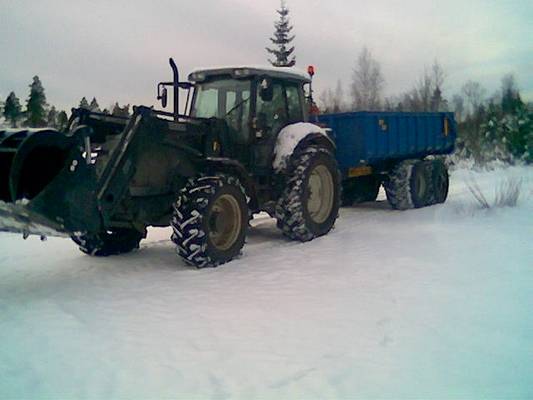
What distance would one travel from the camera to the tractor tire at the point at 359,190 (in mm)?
12273

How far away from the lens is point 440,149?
45.5ft

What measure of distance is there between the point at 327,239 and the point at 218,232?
220 centimetres

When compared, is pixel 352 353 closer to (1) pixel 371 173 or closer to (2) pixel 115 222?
(2) pixel 115 222

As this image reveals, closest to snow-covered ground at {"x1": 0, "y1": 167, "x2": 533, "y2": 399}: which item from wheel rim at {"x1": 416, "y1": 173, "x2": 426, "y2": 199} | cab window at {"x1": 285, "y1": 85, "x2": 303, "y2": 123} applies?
cab window at {"x1": 285, "y1": 85, "x2": 303, "y2": 123}

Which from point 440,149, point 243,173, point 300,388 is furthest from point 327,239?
point 440,149

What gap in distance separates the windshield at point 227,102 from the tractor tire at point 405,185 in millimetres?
5144

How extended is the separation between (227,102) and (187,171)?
63.7 inches

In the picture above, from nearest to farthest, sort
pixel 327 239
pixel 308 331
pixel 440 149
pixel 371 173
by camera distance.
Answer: pixel 308 331 < pixel 327 239 < pixel 371 173 < pixel 440 149

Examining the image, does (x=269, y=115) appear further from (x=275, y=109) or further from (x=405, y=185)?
(x=405, y=185)

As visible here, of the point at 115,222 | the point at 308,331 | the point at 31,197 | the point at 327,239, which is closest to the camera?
the point at 308,331

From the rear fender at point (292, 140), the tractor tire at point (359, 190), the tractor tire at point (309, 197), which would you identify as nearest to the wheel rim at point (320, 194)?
the tractor tire at point (309, 197)

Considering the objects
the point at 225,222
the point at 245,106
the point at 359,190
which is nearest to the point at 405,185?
the point at 359,190

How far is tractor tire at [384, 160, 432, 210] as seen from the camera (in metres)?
12.0

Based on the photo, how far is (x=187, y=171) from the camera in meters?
7.08
